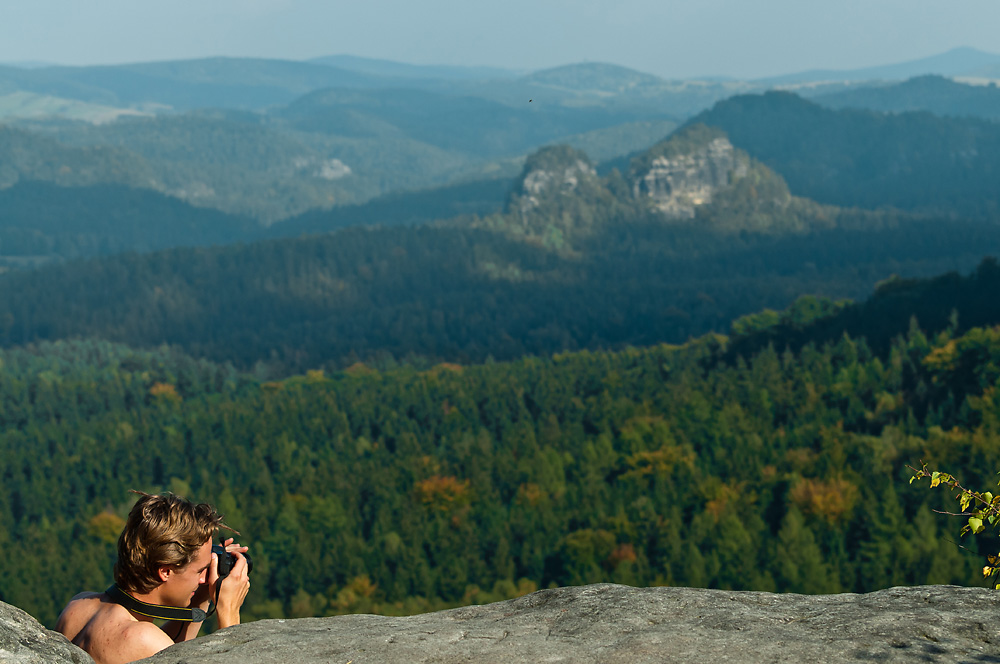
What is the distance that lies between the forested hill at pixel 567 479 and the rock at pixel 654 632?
7517 cm

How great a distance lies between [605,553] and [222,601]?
93.3 metres

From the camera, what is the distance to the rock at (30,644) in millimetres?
12203

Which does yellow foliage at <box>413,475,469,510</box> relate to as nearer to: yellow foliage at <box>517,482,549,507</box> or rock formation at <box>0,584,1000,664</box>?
yellow foliage at <box>517,482,549,507</box>

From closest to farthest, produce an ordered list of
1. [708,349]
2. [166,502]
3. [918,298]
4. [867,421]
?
[166,502], [867,421], [918,298], [708,349]

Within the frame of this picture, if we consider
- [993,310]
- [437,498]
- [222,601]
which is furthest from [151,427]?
[222,601]

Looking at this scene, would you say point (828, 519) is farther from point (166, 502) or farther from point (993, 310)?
point (166, 502)

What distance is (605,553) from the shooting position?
104 metres

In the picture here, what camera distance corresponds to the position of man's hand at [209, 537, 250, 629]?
1403cm

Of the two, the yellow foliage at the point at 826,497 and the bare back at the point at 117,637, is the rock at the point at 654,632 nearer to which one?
the bare back at the point at 117,637

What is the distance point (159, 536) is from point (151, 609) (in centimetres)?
131

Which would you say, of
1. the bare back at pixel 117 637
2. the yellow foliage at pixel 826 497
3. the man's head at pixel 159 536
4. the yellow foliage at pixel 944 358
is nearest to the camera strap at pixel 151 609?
the bare back at pixel 117 637

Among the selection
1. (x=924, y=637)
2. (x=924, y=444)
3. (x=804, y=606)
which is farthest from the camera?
(x=924, y=444)

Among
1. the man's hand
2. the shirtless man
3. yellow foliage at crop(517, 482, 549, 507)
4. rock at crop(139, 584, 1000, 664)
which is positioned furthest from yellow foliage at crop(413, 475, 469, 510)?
the shirtless man

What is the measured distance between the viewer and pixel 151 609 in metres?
13.3
